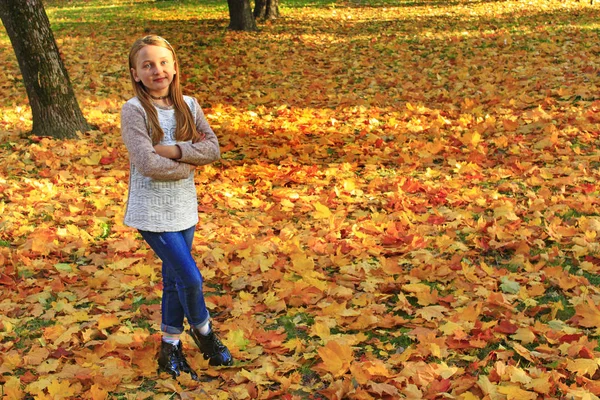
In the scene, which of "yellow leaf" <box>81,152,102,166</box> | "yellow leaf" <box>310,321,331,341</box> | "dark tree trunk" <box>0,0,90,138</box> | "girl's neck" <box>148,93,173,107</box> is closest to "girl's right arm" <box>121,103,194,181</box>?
"girl's neck" <box>148,93,173,107</box>

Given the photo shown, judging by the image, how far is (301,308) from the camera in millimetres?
3990

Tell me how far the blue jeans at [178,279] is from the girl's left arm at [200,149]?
14.3 inches

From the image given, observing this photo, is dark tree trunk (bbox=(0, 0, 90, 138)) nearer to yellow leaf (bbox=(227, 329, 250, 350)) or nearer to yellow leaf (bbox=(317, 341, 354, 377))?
yellow leaf (bbox=(227, 329, 250, 350))

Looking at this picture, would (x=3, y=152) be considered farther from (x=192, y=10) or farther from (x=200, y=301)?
(x=192, y=10)

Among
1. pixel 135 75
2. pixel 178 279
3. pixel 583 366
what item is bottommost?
pixel 583 366

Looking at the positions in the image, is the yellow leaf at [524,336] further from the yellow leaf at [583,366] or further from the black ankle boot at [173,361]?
the black ankle boot at [173,361]

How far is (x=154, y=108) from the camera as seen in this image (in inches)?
116

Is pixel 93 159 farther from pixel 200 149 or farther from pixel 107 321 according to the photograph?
pixel 200 149

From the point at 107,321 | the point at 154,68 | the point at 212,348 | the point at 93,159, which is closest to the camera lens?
the point at 154,68

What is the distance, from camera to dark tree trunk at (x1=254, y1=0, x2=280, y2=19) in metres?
18.6

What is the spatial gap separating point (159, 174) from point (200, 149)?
0.24 m

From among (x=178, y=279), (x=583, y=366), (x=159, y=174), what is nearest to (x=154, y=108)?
(x=159, y=174)

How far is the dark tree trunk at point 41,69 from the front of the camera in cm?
760

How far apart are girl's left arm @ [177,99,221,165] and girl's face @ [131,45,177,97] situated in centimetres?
25
